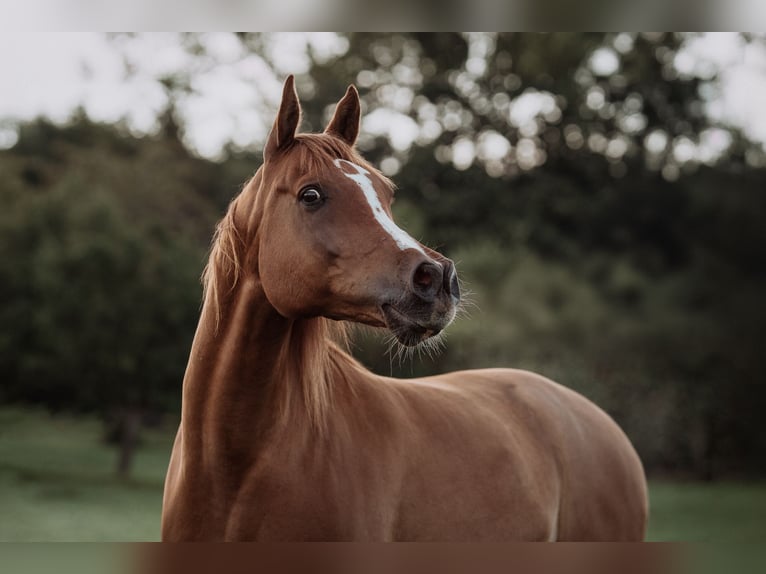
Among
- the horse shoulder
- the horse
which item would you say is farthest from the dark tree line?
the horse

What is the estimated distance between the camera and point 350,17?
3.37 m

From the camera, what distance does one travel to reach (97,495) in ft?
32.0

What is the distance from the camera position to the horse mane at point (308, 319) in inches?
96.7

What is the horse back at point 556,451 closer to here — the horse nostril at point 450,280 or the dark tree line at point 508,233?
the horse nostril at point 450,280

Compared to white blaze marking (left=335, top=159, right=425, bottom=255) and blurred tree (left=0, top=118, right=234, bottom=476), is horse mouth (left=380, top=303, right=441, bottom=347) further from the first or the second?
blurred tree (left=0, top=118, right=234, bottom=476)

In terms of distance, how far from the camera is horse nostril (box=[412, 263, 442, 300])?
7.19 ft

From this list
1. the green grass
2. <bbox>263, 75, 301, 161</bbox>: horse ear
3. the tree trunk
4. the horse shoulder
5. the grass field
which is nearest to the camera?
<bbox>263, 75, 301, 161</bbox>: horse ear

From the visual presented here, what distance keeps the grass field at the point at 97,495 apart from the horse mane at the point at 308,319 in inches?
227

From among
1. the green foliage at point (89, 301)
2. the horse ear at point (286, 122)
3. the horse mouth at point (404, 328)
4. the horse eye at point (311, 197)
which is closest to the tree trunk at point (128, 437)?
the green foliage at point (89, 301)

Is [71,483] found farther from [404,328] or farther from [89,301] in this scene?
[404,328]

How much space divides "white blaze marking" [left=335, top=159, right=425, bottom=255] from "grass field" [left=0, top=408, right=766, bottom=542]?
20.2ft

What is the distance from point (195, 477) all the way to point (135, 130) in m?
12.5

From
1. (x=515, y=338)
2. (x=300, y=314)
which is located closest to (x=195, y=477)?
(x=300, y=314)

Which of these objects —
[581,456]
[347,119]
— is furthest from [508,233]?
[347,119]
